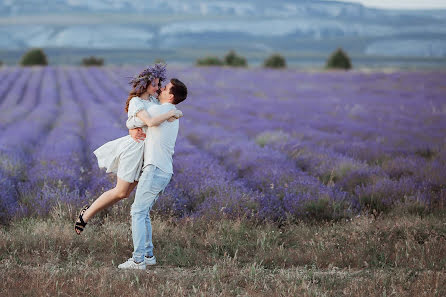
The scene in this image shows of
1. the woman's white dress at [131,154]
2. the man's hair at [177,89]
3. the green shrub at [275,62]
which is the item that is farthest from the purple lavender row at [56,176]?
the green shrub at [275,62]

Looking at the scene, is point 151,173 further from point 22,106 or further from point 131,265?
point 22,106

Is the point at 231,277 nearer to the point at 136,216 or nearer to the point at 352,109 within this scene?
the point at 136,216

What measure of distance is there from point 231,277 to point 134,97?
1.61 m

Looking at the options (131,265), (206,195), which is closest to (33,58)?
(206,195)

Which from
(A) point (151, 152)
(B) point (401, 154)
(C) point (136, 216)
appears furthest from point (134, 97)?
(B) point (401, 154)

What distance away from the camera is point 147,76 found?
444cm

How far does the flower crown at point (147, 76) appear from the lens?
174 inches

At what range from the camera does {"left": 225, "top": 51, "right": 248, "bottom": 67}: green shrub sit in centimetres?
4291

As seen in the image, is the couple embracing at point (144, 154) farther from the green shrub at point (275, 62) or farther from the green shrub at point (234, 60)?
the green shrub at point (234, 60)

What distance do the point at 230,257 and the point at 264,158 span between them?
3.11 metres

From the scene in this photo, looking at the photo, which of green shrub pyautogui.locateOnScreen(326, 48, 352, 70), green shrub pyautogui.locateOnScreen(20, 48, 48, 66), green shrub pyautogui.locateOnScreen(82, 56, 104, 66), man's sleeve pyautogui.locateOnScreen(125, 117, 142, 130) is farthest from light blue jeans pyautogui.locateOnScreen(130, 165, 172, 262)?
green shrub pyautogui.locateOnScreen(82, 56, 104, 66)

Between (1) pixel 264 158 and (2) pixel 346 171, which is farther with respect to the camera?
(1) pixel 264 158

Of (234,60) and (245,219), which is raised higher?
(245,219)

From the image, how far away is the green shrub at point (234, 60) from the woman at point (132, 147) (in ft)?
127
